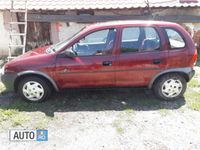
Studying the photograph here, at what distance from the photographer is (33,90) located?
5.14 m

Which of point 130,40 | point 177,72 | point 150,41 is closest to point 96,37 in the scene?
point 130,40

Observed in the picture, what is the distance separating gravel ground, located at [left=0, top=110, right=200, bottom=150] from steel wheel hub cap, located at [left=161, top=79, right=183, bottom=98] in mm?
477

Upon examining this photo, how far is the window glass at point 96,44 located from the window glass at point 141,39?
304 mm

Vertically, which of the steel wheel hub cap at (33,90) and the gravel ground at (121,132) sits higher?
the steel wheel hub cap at (33,90)

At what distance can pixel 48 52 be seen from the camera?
517 centimetres

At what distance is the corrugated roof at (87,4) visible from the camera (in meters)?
8.31

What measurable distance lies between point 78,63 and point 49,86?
2.70 ft

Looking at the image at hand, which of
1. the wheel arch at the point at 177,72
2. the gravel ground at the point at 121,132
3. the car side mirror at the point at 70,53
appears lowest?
the gravel ground at the point at 121,132

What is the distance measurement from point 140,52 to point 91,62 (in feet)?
3.28

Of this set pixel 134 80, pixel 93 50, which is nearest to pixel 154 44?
pixel 134 80

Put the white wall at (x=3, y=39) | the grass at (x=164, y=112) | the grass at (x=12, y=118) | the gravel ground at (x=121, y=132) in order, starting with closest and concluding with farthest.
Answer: the gravel ground at (x=121, y=132) < the grass at (x=12, y=118) < the grass at (x=164, y=112) < the white wall at (x=3, y=39)

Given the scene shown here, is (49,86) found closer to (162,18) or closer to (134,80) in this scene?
(134,80)

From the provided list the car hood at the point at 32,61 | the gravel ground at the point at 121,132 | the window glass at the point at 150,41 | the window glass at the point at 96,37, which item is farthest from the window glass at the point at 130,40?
the car hood at the point at 32,61

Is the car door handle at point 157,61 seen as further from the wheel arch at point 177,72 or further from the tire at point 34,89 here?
the tire at point 34,89
